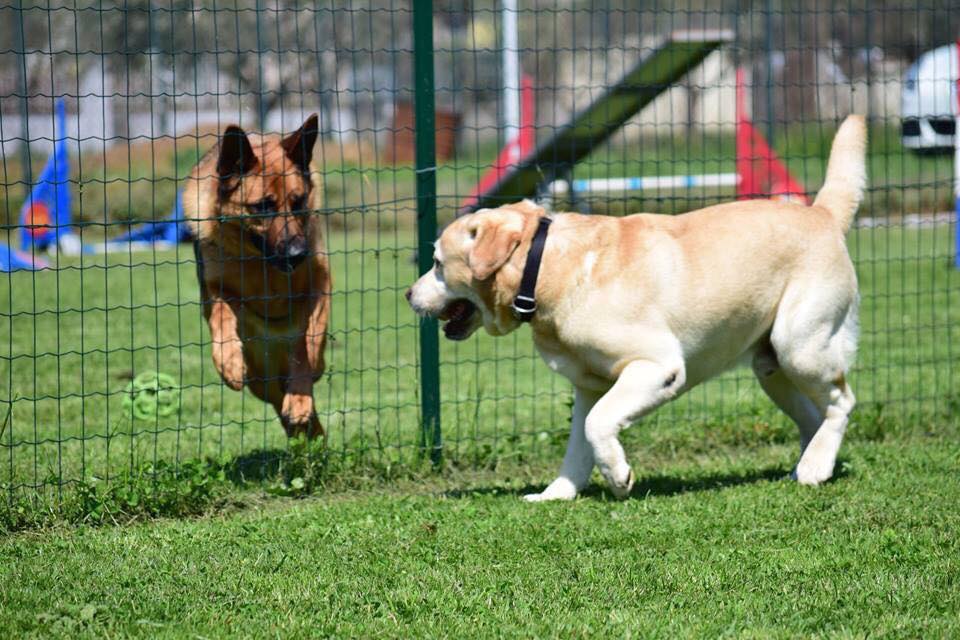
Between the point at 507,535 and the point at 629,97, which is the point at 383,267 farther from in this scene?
the point at 507,535

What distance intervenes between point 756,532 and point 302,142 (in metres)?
3.10

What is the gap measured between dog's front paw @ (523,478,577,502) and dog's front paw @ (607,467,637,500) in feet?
0.82

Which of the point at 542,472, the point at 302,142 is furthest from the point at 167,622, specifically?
the point at 302,142

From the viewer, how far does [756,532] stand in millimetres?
4473

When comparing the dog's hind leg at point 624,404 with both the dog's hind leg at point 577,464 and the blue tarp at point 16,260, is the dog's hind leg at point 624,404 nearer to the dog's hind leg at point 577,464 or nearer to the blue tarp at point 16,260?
the dog's hind leg at point 577,464

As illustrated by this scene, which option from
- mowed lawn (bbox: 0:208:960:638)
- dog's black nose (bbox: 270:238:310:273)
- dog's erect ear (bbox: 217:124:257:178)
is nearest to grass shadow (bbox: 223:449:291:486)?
mowed lawn (bbox: 0:208:960:638)

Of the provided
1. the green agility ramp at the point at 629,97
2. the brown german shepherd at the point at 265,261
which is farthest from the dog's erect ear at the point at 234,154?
the green agility ramp at the point at 629,97

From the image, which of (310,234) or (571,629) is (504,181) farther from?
(571,629)

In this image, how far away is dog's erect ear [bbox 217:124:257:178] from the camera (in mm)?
5773

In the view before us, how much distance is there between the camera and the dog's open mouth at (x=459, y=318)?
5129 mm

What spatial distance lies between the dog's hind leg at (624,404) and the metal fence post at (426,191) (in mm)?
1167

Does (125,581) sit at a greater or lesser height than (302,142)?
lesser

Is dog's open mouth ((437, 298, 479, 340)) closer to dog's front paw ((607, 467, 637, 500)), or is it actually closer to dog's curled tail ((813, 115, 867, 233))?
dog's front paw ((607, 467, 637, 500))

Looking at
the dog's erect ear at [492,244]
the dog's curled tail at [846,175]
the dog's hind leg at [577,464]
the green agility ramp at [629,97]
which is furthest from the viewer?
the green agility ramp at [629,97]
